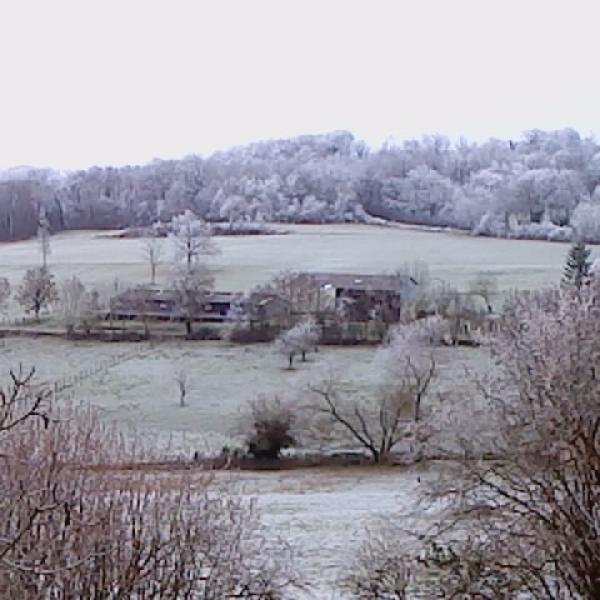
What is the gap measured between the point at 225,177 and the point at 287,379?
1451 inches

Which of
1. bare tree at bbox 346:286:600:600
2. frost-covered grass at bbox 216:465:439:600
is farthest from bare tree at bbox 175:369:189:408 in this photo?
bare tree at bbox 346:286:600:600

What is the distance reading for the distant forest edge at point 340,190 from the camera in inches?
2210

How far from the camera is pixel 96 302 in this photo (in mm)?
41344

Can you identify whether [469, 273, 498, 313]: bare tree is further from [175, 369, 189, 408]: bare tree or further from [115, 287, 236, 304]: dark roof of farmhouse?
[175, 369, 189, 408]: bare tree

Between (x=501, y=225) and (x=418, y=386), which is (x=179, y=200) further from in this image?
(x=418, y=386)

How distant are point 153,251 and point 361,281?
12465 mm

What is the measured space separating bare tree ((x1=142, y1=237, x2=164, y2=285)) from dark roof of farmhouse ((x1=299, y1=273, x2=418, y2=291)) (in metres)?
8.50

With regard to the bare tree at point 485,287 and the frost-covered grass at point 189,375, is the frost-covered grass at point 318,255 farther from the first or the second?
the frost-covered grass at point 189,375

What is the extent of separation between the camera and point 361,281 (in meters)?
43.7

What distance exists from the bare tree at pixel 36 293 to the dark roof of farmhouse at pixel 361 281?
10.5 metres

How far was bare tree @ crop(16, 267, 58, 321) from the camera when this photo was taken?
42.6 meters

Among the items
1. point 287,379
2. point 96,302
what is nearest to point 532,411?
point 287,379

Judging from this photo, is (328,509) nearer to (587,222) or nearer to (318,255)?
(318,255)

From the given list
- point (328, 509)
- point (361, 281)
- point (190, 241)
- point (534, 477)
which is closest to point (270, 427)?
point (328, 509)
